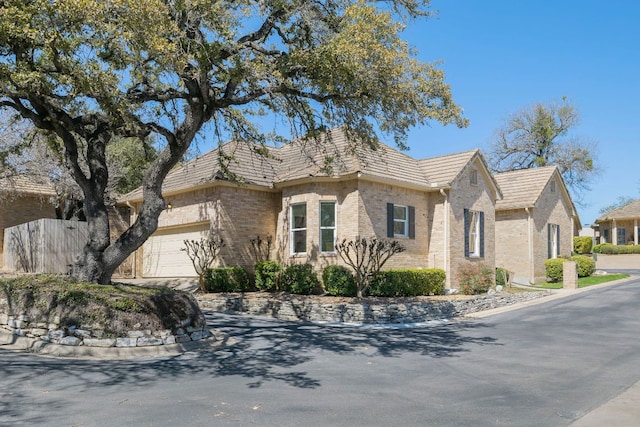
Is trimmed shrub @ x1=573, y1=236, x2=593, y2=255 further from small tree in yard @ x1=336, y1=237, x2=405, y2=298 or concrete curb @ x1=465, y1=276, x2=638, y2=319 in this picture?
small tree in yard @ x1=336, y1=237, x2=405, y2=298

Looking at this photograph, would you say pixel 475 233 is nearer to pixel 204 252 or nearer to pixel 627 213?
pixel 204 252

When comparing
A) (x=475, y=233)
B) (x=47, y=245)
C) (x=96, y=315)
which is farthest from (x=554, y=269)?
(x=47, y=245)

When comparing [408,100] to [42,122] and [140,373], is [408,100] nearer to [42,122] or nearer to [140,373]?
[140,373]

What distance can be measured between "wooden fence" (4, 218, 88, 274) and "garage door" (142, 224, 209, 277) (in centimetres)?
288

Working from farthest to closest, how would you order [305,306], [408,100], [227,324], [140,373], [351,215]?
[351,215] < [305,306] < [227,324] < [408,100] < [140,373]

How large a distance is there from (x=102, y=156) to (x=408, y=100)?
25.7 feet

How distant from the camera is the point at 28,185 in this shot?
2728cm

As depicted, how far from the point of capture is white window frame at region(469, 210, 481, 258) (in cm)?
2316

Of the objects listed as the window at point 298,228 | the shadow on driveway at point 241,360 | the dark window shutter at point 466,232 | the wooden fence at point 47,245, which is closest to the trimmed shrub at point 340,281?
the window at point 298,228

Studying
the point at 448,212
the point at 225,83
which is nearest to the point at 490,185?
the point at 448,212

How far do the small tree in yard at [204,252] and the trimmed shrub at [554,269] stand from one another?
1647 cm

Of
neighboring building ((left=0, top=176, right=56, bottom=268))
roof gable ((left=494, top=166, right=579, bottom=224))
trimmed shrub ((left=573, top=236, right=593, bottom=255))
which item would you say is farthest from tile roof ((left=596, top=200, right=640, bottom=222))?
neighboring building ((left=0, top=176, right=56, bottom=268))

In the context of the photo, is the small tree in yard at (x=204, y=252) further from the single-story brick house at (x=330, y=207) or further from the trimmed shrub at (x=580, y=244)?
the trimmed shrub at (x=580, y=244)

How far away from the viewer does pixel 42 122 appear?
1343 centimetres
